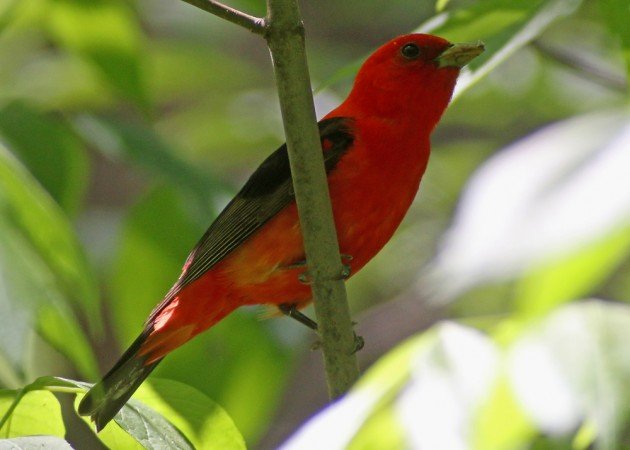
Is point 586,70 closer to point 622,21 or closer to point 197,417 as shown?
point 622,21

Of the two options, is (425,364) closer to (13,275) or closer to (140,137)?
(13,275)

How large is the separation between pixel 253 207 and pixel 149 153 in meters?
0.57

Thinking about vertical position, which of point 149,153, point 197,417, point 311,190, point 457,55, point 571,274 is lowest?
point 457,55

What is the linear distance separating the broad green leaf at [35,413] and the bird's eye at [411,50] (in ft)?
8.66

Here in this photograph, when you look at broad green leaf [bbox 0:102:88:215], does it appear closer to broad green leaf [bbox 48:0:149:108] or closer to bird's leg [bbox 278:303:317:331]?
broad green leaf [bbox 48:0:149:108]

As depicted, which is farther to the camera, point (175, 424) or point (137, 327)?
point (137, 327)

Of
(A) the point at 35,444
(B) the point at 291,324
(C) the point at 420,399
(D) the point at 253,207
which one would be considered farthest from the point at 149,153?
(C) the point at 420,399

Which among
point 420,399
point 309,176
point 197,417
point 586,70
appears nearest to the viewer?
point 420,399

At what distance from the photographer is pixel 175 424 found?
221 centimetres

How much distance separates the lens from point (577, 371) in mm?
1488

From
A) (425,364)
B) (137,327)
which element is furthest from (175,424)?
(137,327)

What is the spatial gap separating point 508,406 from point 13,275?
98 cm

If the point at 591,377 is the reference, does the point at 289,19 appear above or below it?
above

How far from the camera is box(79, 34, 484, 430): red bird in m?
3.82
